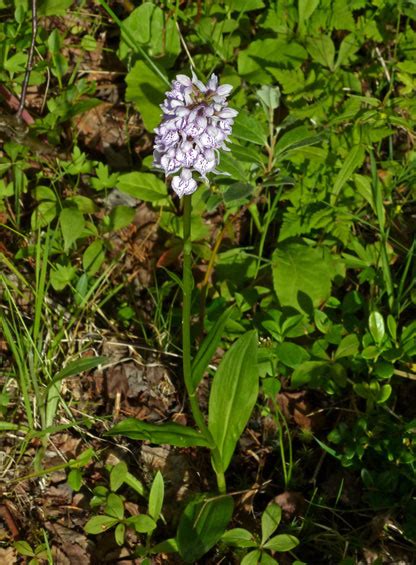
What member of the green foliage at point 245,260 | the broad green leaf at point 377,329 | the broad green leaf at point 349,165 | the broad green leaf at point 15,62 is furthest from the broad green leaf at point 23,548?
the broad green leaf at point 15,62

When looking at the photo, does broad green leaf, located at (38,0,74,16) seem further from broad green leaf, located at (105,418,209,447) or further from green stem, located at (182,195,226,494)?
broad green leaf, located at (105,418,209,447)

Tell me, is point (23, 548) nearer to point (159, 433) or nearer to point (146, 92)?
point (159, 433)

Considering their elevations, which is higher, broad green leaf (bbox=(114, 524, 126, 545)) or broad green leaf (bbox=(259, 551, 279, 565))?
broad green leaf (bbox=(114, 524, 126, 545))

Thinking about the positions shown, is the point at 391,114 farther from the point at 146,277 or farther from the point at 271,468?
the point at 271,468

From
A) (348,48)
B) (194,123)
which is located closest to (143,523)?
(194,123)

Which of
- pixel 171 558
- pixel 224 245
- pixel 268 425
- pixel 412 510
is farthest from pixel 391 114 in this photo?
pixel 171 558

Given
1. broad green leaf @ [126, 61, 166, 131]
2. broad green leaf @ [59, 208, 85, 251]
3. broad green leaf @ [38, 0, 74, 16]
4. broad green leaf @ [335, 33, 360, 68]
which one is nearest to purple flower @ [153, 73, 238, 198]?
broad green leaf @ [59, 208, 85, 251]
